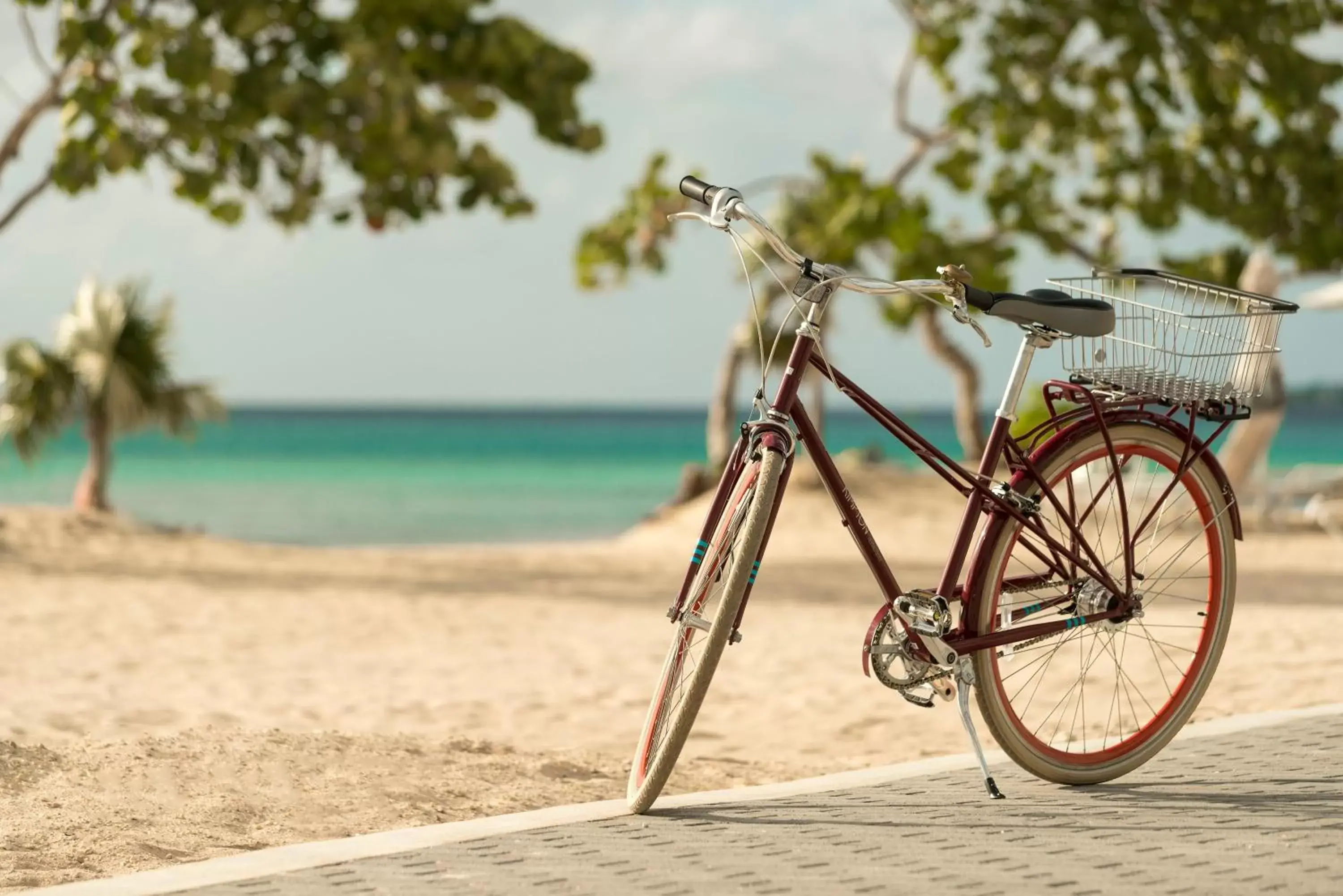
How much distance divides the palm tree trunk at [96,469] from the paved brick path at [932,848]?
548 inches

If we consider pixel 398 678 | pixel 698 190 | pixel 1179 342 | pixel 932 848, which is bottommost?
pixel 398 678

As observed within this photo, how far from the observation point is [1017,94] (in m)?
16.0

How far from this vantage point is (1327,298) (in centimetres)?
1555

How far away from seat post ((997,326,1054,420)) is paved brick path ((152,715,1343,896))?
95 cm

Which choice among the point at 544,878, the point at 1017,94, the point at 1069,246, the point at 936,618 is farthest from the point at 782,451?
the point at 1069,246

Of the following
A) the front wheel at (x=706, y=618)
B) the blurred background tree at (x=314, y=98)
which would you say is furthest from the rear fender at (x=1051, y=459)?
the blurred background tree at (x=314, y=98)

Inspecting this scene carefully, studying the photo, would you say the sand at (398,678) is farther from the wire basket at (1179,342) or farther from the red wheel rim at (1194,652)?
the wire basket at (1179,342)

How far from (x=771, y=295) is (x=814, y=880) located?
1691 centimetres

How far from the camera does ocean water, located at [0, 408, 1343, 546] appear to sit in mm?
30969

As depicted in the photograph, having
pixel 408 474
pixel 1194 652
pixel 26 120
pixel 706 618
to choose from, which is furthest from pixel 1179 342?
pixel 408 474

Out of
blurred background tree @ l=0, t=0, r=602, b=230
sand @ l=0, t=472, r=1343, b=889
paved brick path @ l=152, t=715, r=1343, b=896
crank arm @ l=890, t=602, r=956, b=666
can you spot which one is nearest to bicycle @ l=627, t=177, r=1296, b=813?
crank arm @ l=890, t=602, r=956, b=666

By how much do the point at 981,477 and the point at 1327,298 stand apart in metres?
12.9

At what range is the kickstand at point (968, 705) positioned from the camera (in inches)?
155

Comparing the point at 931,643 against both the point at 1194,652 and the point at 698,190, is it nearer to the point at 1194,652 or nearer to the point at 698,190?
the point at 1194,652
